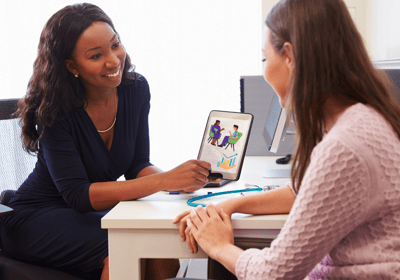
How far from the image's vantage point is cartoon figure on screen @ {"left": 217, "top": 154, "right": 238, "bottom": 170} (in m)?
1.21

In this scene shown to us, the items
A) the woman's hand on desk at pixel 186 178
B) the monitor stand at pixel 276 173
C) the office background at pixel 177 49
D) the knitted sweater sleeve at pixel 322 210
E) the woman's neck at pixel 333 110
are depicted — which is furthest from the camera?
the office background at pixel 177 49

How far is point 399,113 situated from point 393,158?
0.12 m

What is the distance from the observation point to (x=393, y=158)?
2.12 ft

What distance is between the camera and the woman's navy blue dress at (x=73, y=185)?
1185 mm

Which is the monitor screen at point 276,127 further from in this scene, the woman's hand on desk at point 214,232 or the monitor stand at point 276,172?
the woman's hand on desk at point 214,232

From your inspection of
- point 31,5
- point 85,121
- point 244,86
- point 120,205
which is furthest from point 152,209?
point 31,5

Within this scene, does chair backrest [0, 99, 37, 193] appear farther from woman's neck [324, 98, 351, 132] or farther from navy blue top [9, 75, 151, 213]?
woman's neck [324, 98, 351, 132]

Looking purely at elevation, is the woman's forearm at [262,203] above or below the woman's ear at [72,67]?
below

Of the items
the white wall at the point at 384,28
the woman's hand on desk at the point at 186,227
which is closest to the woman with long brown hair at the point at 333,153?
the woman's hand on desk at the point at 186,227

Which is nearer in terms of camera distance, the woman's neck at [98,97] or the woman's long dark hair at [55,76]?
the woman's long dark hair at [55,76]

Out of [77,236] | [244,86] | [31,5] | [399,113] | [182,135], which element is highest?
[31,5]

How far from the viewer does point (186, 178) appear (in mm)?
1131

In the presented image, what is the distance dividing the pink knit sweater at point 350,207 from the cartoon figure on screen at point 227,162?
0.51m

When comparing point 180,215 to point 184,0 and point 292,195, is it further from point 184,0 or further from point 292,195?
point 184,0
